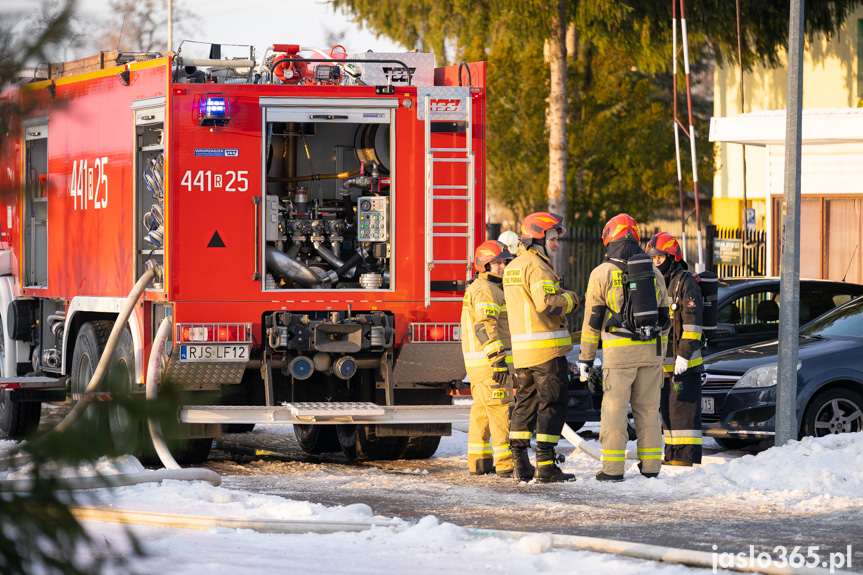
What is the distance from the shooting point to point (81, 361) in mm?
10320

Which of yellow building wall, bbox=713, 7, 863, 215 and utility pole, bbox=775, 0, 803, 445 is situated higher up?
yellow building wall, bbox=713, 7, 863, 215

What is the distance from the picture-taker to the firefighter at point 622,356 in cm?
859

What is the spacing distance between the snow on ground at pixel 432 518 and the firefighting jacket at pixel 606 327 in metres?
0.86

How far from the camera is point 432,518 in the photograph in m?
6.41

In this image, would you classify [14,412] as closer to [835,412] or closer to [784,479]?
[784,479]

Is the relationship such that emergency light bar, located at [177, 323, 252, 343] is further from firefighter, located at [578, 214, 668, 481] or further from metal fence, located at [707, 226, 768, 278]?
metal fence, located at [707, 226, 768, 278]

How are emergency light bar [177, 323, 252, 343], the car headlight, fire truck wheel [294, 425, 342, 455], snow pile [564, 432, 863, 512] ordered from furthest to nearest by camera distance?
fire truck wheel [294, 425, 342, 455] → the car headlight → emergency light bar [177, 323, 252, 343] → snow pile [564, 432, 863, 512]

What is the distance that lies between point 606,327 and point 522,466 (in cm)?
118

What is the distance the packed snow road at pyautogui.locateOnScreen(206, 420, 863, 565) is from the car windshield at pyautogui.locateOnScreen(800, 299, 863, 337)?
5.72ft

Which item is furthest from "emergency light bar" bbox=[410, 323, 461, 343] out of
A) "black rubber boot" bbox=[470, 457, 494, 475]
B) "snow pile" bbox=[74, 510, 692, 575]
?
"snow pile" bbox=[74, 510, 692, 575]

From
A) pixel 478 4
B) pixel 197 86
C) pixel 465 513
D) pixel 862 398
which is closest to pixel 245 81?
pixel 197 86

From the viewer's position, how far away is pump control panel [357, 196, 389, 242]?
9.66 m

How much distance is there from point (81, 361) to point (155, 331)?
123 cm

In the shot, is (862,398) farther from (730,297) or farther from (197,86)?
(197,86)
